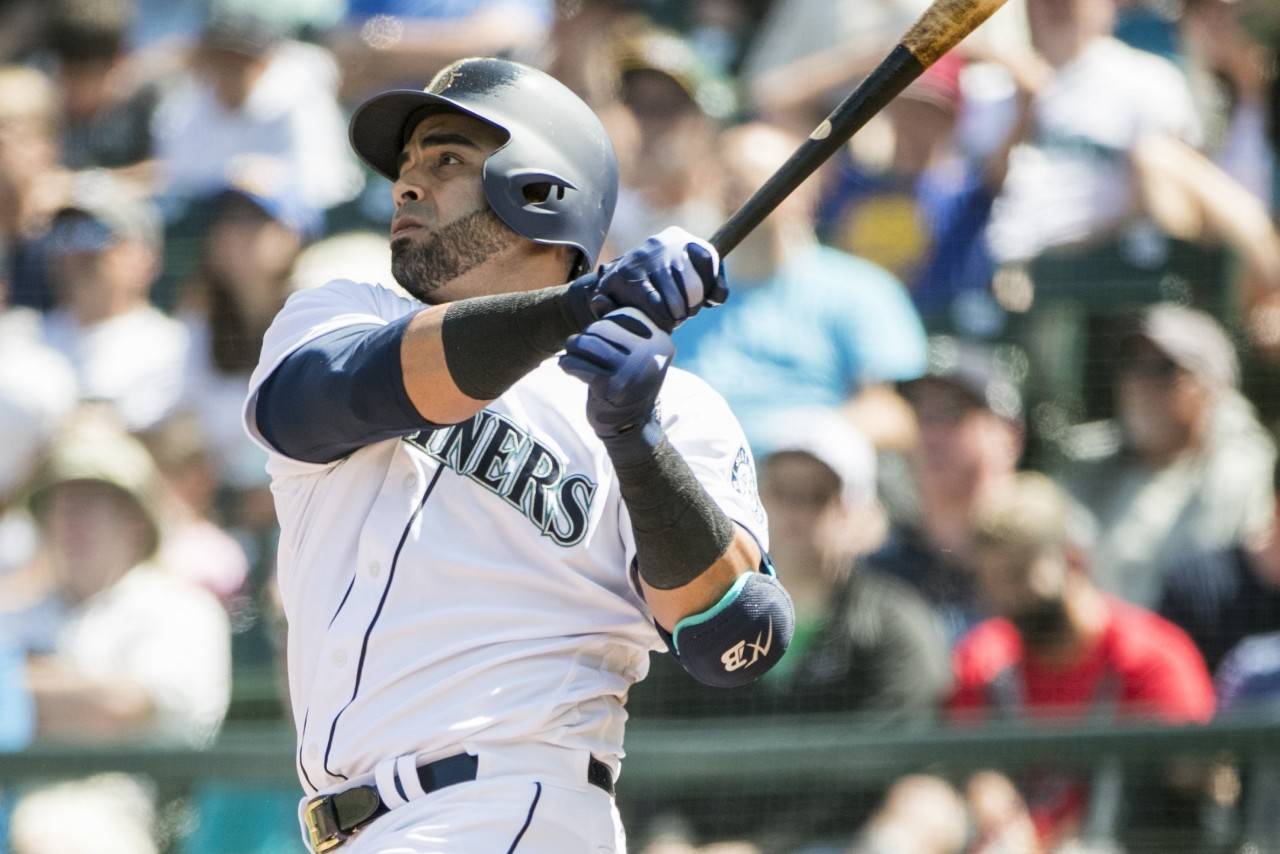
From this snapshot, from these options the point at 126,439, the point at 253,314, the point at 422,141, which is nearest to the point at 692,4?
the point at 253,314

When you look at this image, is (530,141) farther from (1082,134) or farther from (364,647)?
(1082,134)

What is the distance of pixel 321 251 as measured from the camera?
5816 mm

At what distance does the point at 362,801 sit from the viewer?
255 centimetres

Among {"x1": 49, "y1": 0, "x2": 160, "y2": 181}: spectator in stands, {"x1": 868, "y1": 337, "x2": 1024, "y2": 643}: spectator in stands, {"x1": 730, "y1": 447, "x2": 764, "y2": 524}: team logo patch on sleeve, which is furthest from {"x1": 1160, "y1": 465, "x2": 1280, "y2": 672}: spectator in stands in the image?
{"x1": 49, "y1": 0, "x2": 160, "y2": 181}: spectator in stands

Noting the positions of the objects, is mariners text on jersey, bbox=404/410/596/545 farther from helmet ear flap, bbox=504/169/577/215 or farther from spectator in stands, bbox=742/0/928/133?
spectator in stands, bbox=742/0/928/133

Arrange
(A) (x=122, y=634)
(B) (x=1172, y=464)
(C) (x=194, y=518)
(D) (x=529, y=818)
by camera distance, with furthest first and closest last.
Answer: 1. (C) (x=194, y=518)
2. (A) (x=122, y=634)
3. (B) (x=1172, y=464)
4. (D) (x=529, y=818)

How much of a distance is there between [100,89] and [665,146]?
240cm

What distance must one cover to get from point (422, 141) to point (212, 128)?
3.80 metres

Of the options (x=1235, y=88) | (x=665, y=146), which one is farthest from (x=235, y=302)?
(x=1235, y=88)

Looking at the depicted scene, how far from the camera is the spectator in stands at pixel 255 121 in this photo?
20.6ft

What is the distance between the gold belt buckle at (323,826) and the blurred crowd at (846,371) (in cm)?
216

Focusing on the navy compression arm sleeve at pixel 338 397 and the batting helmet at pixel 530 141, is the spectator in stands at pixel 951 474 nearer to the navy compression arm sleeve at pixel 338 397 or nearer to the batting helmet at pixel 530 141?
the batting helmet at pixel 530 141

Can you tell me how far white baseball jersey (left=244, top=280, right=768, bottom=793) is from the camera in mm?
2564

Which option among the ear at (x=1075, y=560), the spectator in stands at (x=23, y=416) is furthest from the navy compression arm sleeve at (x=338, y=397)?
the spectator in stands at (x=23, y=416)
